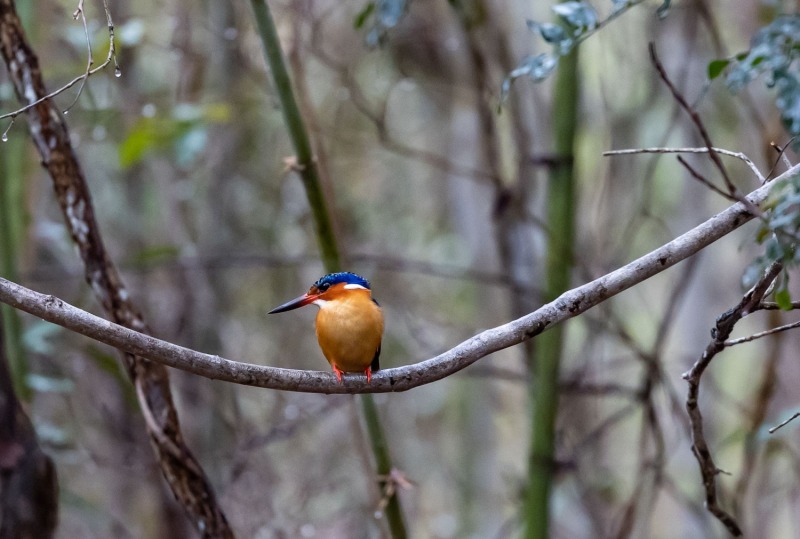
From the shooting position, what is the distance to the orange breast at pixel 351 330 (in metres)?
2.09

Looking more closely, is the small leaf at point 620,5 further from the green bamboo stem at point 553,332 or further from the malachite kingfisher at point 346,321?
the malachite kingfisher at point 346,321

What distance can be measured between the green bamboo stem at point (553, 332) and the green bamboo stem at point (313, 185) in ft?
1.50

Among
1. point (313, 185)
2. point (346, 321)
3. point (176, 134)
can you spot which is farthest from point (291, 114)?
point (176, 134)

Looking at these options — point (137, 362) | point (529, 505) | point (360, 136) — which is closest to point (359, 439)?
point (529, 505)

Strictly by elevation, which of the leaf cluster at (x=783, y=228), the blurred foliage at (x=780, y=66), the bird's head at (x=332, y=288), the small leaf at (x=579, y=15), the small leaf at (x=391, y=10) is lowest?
the leaf cluster at (x=783, y=228)

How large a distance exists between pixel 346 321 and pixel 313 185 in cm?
37

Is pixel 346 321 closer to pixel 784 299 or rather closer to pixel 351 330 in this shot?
pixel 351 330

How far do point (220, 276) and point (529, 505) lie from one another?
2.36m

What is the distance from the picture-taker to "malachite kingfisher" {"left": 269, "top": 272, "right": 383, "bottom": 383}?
6.88ft

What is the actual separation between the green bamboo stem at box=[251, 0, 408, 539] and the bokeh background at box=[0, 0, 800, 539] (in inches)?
17.1

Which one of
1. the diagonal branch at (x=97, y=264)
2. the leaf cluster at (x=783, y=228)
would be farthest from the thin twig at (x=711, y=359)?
A: the diagonal branch at (x=97, y=264)

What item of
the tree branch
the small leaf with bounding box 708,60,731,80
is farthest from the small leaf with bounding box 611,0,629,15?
the tree branch

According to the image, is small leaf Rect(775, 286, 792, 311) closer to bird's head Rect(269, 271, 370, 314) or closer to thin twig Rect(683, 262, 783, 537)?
thin twig Rect(683, 262, 783, 537)

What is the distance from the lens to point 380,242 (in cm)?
670
